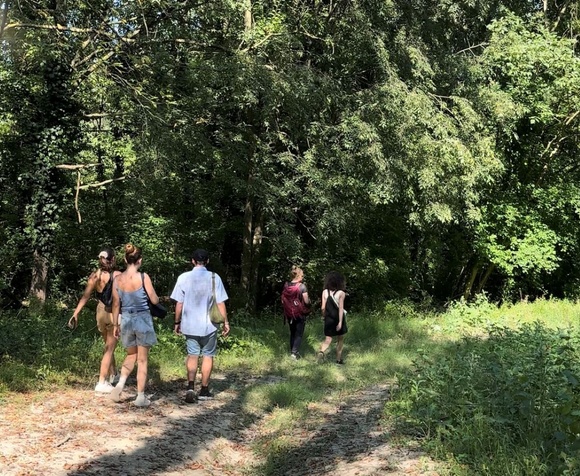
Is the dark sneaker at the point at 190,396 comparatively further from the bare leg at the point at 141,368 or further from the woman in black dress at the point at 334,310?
the woman in black dress at the point at 334,310

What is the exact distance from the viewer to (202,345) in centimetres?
697

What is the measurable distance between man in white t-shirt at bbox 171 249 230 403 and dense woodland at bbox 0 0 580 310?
5416 millimetres

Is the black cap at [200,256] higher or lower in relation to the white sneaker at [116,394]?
higher

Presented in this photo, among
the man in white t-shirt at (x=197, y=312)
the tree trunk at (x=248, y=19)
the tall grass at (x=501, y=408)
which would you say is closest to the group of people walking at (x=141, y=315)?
the man in white t-shirt at (x=197, y=312)

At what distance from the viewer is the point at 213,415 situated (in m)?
6.58

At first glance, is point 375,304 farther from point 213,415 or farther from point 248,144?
point 213,415

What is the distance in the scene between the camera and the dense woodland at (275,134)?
12203 millimetres

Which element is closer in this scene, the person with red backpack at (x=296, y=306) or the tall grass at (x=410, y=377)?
the tall grass at (x=410, y=377)

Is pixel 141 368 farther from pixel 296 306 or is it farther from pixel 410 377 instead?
pixel 296 306

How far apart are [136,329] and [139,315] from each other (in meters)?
0.16

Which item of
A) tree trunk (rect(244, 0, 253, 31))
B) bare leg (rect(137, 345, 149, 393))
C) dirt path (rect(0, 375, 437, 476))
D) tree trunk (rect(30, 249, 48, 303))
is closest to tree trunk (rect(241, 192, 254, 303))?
tree trunk (rect(244, 0, 253, 31))

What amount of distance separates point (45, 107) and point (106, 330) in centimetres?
758

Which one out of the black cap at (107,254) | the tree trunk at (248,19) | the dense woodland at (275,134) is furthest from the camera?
the tree trunk at (248,19)

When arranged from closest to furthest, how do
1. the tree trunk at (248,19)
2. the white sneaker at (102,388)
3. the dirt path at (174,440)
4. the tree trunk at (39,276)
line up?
1. the dirt path at (174,440)
2. the white sneaker at (102,388)
3. the tree trunk at (248,19)
4. the tree trunk at (39,276)
